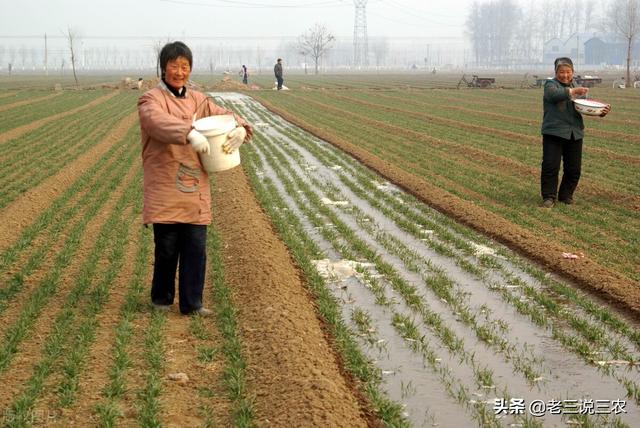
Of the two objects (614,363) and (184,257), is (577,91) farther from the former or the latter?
(184,257)

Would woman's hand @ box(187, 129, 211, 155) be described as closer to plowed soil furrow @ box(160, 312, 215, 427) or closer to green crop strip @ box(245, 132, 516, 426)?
plowed soil furrow @ box(160, 312, 215, 427)

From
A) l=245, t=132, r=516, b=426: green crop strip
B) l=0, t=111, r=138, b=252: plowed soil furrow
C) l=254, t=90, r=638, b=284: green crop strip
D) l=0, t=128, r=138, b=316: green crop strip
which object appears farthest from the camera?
l=0, t=111, r=138, b=252: plowed soil furrow

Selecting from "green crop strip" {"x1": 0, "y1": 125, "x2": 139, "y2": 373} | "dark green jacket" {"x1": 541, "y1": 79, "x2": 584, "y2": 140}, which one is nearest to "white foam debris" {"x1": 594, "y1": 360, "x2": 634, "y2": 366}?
"green crop strip" {"x1": 0, "y1": 125, "x2": 139, "y2": 373}

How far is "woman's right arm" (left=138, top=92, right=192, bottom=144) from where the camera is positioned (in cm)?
493

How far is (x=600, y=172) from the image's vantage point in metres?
13.0

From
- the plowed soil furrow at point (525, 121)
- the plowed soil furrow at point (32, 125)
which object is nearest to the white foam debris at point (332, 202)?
the plowed soil furrow at point (525, 121)

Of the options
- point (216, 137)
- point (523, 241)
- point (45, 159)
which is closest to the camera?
point (216, 137)

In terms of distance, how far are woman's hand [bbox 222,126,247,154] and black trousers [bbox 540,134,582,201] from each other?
580 centimetres

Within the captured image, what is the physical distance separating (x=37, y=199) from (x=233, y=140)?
6.36m

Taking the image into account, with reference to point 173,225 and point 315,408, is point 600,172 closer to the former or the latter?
point 173,225

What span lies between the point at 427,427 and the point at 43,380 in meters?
2.19

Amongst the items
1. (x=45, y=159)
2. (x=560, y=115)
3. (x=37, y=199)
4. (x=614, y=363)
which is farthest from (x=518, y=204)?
(x=45, y=159)

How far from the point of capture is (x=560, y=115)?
9.77 metres

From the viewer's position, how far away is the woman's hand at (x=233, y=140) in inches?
203
